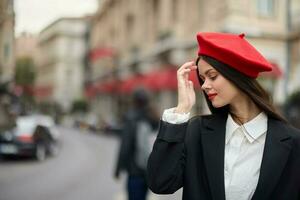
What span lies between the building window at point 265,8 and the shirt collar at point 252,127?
646 inches

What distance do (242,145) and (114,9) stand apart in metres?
44.7

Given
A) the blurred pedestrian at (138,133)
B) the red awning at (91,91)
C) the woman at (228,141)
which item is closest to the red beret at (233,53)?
the woman at (228,141)

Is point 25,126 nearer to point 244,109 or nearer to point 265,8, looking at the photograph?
point 265,8

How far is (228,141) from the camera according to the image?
2076 mm

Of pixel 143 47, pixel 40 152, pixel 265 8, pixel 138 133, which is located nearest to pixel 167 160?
pixel 138 133

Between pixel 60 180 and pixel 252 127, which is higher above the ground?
pixel 252 127

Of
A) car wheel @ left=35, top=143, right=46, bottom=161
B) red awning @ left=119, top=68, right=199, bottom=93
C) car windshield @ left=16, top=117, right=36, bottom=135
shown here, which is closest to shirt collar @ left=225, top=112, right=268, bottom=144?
car windshield @ left=16, top=117, right=36, bottom=135

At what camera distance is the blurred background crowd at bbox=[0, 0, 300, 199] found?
6.50 meters

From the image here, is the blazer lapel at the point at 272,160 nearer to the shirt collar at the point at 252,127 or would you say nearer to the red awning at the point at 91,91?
the shirt collar at the point at 252,127

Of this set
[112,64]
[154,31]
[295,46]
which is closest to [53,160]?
[295,46]

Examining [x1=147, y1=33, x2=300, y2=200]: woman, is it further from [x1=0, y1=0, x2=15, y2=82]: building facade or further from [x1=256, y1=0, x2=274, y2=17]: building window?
[x1=256, y1=0, x2=274, y2=17]: building window

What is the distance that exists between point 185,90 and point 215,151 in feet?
0.94

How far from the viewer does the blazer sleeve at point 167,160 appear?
206 centimetres

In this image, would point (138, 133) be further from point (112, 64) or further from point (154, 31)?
point (112, 64)
